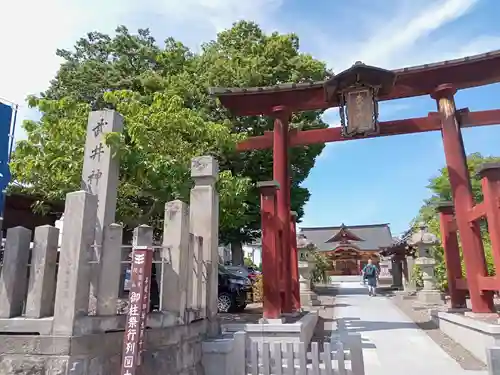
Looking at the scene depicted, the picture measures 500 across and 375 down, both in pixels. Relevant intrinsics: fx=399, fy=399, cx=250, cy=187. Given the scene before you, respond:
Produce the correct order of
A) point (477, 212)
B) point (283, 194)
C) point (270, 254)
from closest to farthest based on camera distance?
point (477, 212) < point (270, 254) < point (283, 194)

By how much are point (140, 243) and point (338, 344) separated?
2.85 m

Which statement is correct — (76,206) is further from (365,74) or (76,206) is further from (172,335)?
(365,74)

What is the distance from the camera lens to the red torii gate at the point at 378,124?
339 inches

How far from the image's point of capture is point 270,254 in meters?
8.70

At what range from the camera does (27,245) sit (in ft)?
14.9

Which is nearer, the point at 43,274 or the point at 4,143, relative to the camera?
the point at 43,274

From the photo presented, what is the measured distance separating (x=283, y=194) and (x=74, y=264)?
246 inches

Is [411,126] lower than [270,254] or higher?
higher

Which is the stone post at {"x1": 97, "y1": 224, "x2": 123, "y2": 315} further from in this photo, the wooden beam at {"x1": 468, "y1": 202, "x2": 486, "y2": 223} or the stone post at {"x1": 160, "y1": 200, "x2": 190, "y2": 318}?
the wooden beam at {"x1": 468, "y1": 202, "x2": 486, "y2": 223}

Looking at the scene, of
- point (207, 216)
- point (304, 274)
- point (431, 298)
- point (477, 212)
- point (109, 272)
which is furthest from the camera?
point (304, 274)

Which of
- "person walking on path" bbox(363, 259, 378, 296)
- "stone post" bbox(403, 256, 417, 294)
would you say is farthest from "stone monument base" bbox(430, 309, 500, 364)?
"stone post" bbox(403, 256, 417, 294)

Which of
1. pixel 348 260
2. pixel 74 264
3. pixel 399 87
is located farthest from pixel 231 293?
pixel 348 260

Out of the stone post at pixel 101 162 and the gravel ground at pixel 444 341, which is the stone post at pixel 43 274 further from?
the gravel ground at pixel 444 341

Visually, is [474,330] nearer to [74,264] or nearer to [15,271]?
[74,264]
